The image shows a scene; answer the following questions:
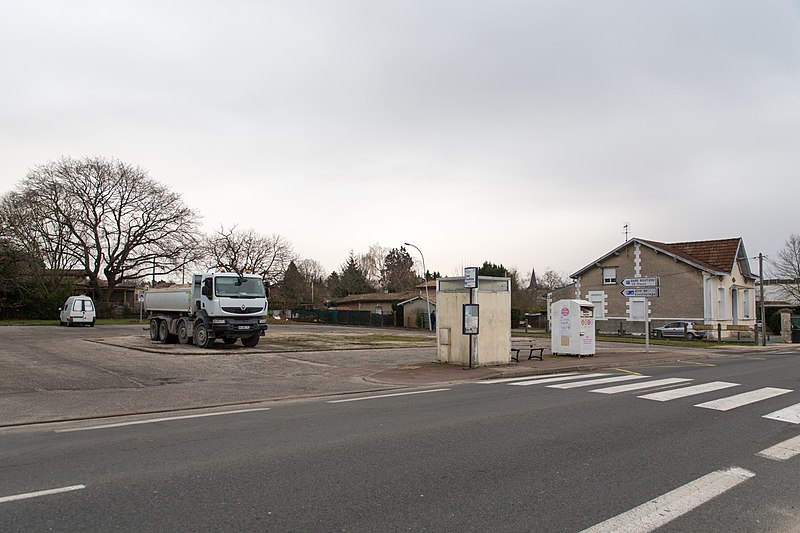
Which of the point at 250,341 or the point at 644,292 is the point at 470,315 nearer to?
the point at 250,341

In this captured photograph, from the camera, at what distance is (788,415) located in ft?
30.1

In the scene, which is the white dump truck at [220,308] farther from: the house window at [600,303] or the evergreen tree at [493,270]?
the evergreen tree at [493,270]

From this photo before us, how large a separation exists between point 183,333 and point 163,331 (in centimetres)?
211

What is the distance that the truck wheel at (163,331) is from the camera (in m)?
24.7

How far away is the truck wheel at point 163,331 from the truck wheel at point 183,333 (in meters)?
1.29

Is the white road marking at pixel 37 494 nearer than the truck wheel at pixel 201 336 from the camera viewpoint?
Yes

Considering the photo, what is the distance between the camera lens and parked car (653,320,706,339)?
38.9m

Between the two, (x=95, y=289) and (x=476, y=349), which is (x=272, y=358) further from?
(x=95, y=289)

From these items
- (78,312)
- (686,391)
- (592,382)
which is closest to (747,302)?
(592,382)

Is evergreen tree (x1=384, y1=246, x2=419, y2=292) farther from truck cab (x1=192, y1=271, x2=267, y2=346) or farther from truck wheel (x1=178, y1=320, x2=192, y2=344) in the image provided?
truck cab (x1=192, y1=271, x2=267, y2=346)

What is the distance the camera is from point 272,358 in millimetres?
19250

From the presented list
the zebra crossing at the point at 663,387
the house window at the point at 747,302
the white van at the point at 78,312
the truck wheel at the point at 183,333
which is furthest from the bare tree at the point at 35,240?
the house window at the point at 747,302

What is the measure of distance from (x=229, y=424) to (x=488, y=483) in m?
4.48

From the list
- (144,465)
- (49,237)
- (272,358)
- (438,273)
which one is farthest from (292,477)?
(438,273)
